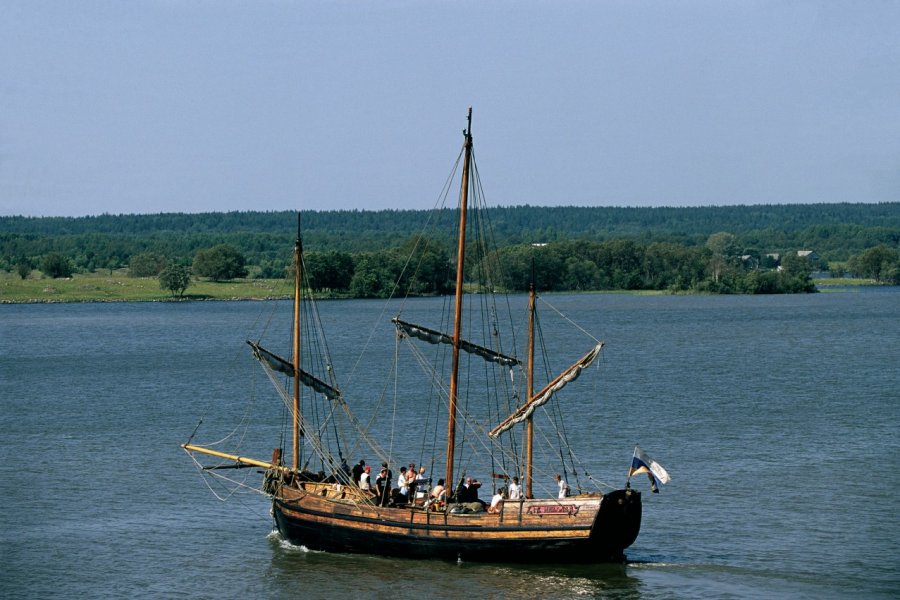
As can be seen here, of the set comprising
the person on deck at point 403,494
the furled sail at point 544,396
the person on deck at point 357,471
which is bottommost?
the person on deck at point 403,494

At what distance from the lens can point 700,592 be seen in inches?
1587

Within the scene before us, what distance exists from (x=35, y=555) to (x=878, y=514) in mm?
29547

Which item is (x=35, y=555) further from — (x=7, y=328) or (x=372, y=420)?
(x=7, y=328)

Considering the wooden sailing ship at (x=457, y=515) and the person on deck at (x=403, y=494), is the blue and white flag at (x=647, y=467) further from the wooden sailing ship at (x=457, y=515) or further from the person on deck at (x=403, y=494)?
the person on deck at (x=403, y=494)

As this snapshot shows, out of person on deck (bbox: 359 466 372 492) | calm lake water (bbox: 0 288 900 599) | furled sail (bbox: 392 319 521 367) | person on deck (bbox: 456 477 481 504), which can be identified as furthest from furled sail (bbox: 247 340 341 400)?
person on deck (bbox: 456 477 481 504)

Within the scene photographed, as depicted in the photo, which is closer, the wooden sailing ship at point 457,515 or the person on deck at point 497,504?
the wooden sailing ship at point 457,515

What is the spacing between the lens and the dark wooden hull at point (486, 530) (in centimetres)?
4231

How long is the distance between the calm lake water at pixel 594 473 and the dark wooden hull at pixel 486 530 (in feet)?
1.57

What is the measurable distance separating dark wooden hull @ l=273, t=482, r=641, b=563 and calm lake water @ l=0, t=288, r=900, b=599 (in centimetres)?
48

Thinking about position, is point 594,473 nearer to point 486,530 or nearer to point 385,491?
point 385,491

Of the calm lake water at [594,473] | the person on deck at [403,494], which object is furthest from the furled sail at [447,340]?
the calm lake water at [594,473]

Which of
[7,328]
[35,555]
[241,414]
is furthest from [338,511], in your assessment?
[7,328]

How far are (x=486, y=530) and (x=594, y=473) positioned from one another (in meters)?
13.6

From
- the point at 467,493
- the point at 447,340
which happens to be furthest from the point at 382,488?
the point at 447,340
